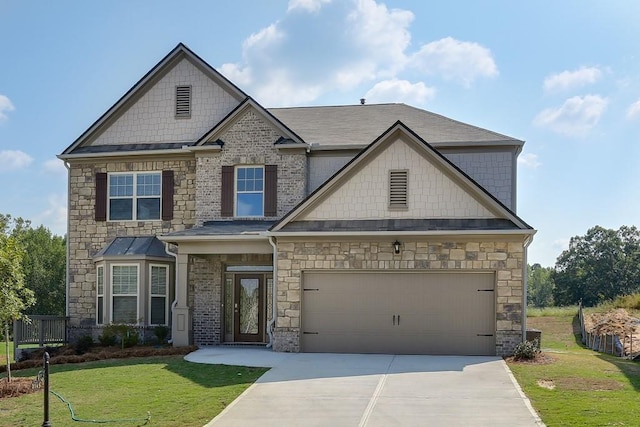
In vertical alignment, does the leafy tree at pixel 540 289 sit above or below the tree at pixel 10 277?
below

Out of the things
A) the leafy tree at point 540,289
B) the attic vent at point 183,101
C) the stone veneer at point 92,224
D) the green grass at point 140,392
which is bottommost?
the leafy tree at point 540,289

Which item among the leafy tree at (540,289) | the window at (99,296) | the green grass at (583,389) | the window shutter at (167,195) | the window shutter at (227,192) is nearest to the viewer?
the green grass at (583,389)

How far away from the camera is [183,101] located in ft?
69.6

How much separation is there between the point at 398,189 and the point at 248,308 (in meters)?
5.98

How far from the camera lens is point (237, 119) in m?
19.9

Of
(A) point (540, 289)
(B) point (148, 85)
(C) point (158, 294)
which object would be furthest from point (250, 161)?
(A) point (540, 289)

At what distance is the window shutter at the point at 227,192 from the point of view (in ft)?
64.7

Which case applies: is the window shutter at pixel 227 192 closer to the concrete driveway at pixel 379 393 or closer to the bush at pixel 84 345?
the bush at pixel 84 345

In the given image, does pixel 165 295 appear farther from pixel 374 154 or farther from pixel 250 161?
pixel 374 154

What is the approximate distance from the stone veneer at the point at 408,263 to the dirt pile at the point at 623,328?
3.81 m

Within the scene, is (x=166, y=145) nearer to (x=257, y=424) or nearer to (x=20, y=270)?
(x=20, y=270)

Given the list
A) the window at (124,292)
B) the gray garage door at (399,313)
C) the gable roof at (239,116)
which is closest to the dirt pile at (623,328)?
the gray garage door at (399,313)

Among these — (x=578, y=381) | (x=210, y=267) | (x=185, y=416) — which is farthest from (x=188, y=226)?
(x=578, y=381)

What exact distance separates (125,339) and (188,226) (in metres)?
3.83
